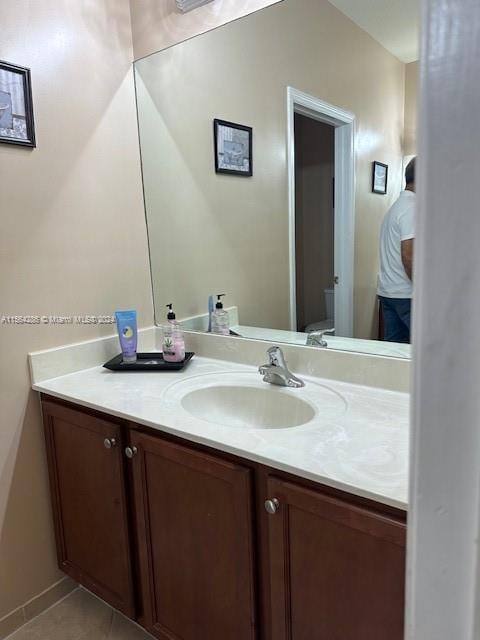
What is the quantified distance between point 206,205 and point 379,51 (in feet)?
2.71

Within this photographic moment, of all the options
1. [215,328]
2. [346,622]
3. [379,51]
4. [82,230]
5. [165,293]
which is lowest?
[346,622]

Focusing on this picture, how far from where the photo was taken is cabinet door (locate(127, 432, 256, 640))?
43.4 inches

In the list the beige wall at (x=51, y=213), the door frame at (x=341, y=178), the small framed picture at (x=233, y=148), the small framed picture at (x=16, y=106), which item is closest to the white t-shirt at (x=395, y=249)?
the door frame at (x=341, y=178)

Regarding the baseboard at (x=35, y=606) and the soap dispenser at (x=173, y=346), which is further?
the soap dispenser at (x=173, y=346)

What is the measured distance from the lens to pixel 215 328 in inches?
72.6

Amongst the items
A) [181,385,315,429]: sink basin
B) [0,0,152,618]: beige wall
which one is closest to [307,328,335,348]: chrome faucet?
[181,385,315,429]: sink basin

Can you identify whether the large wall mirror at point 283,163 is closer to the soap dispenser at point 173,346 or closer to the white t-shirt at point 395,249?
the white t-shirt at point 395,249

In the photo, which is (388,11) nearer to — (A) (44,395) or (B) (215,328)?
(B) (215,328)

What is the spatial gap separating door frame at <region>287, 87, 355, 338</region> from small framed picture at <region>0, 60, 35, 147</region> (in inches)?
33.9

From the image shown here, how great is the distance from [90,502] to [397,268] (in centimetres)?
123

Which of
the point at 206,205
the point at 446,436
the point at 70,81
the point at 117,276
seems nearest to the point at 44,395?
the point at 117,276

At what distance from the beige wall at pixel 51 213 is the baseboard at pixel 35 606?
0.03 m

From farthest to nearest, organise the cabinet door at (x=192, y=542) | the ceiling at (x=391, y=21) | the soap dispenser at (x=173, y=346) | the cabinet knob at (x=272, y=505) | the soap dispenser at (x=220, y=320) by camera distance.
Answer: the soap dispenser at (x=220, y=320)
the soap dispenser at (x=173, y=346)
the ceiling at (x=391, y=21)
the cabinet door at (x=192, y=542)
the cabinet knob at (x=272, y=505)

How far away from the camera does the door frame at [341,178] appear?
1.45 m
